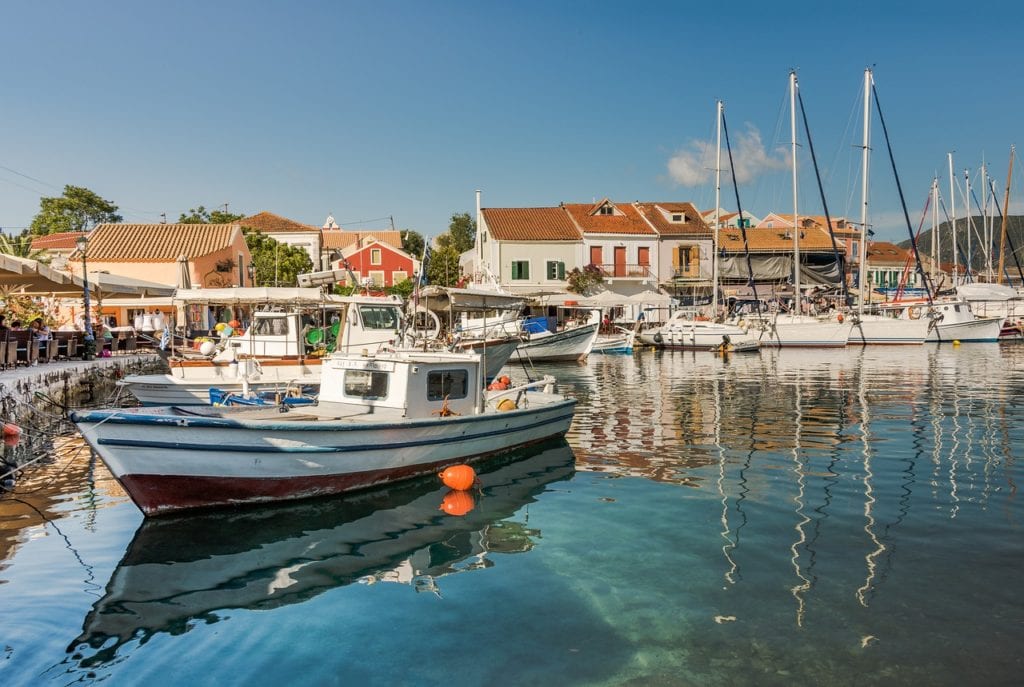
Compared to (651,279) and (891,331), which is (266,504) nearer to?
(891,331)

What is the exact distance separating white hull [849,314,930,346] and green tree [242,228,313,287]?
34607 mm

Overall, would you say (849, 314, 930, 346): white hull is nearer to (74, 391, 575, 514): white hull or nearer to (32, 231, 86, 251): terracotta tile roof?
(74, 391, 575, 514): white hull

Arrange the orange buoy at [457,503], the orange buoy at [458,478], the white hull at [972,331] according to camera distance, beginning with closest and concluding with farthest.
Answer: the orange buoy at [457,503] < the orange buoy at [458,478] < the white hull at [972,331]

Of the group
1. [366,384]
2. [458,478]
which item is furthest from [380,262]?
[458,478]

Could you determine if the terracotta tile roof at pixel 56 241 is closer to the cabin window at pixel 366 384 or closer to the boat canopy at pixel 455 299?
the boat canopy at pixel 455 299

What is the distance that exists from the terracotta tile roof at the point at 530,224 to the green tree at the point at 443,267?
474 centimetres

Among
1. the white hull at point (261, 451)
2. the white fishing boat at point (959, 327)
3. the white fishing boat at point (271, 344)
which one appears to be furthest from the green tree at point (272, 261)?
the white hull at point (261, 451)

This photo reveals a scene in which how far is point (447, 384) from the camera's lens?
1330 centimetres

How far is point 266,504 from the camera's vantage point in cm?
1094

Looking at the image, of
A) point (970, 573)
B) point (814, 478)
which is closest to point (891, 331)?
point (814, 478)

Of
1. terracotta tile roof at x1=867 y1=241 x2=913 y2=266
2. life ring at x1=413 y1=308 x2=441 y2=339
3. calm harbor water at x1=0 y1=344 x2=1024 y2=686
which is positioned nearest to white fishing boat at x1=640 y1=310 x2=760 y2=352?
life ring at x1=413 y1=308 x2=441 y2=339

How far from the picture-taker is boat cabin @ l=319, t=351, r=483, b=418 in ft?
41.5

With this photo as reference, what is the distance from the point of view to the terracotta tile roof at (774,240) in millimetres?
57656

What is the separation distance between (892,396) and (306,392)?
52.3 feet
